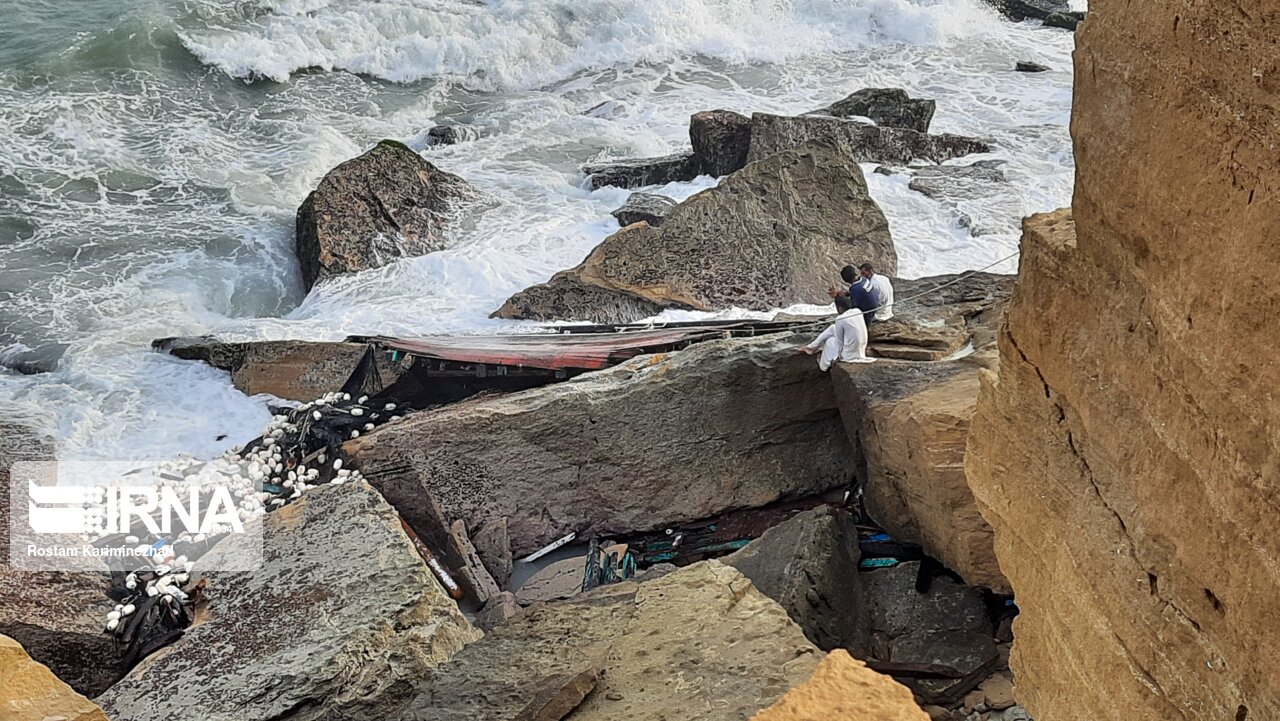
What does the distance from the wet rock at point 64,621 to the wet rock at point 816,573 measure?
122 inches

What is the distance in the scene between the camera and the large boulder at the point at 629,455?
6.30 meters

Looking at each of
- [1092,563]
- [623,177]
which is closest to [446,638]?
[1092,563]

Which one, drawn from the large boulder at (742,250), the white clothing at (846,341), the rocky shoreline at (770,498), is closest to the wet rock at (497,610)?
the rocky shoreline at (770,498)

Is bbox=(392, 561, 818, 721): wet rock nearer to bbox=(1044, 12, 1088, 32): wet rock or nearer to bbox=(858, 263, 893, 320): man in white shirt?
bbox=(858, 263, 893, 320): man in white shirt

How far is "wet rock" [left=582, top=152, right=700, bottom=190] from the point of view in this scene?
12.6 m

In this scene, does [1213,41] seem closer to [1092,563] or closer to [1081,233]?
[1081,233]

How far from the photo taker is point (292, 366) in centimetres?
801

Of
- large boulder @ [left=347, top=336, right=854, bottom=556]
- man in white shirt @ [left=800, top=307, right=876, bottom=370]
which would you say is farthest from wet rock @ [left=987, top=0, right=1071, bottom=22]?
large boulder @ [left=347, top=336, right=854, bottom=556]

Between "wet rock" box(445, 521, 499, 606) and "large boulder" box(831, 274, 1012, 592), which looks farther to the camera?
"wet rock" box(445, 521, 499, 606)

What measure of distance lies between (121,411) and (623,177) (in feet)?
20.7

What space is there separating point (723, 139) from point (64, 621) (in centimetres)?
885

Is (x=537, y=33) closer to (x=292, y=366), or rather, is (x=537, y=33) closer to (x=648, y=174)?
(x=648, y=174)

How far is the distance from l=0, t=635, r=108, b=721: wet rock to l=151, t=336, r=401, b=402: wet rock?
426cm

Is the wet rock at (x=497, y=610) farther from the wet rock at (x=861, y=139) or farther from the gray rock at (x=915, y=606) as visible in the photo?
the wet rock at (x=861, y=139)
